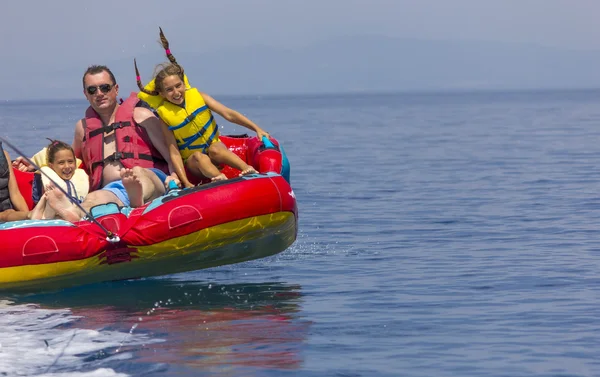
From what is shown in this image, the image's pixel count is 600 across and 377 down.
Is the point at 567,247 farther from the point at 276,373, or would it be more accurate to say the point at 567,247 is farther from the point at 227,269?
the point at 276,373

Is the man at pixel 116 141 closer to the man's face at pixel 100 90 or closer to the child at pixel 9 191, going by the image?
the man's face at pixel 100 90

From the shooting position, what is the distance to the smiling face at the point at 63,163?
327 inches

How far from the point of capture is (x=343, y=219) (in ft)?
43.4

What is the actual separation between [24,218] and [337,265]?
302 cm

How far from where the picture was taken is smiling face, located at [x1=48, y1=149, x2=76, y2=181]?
27.2ft

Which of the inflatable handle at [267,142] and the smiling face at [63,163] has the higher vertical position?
the inflatable handle at [267,142]

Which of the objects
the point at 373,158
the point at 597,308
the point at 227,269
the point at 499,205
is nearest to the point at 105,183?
the point at 227,269

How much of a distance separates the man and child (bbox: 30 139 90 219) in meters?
0.19

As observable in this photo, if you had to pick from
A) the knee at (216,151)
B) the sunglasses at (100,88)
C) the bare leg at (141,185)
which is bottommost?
the bare leg at (141,185)

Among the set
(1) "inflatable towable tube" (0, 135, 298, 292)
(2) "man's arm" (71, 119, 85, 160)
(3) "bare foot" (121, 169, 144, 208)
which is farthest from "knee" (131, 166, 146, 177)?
(2) "man's arm" (71, 119, 85, 160)

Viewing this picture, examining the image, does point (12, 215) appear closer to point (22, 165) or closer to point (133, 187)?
point (22, 165)

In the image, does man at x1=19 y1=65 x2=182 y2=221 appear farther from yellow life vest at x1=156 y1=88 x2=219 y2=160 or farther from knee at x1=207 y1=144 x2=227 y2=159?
knee at x1=207 y1=144 x2=227 y2=159

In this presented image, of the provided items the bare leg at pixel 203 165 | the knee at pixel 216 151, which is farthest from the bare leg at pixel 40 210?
the knee at pixel 216 151

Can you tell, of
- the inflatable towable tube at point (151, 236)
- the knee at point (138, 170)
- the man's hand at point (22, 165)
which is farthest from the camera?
the man's hand at point (22, 165)
